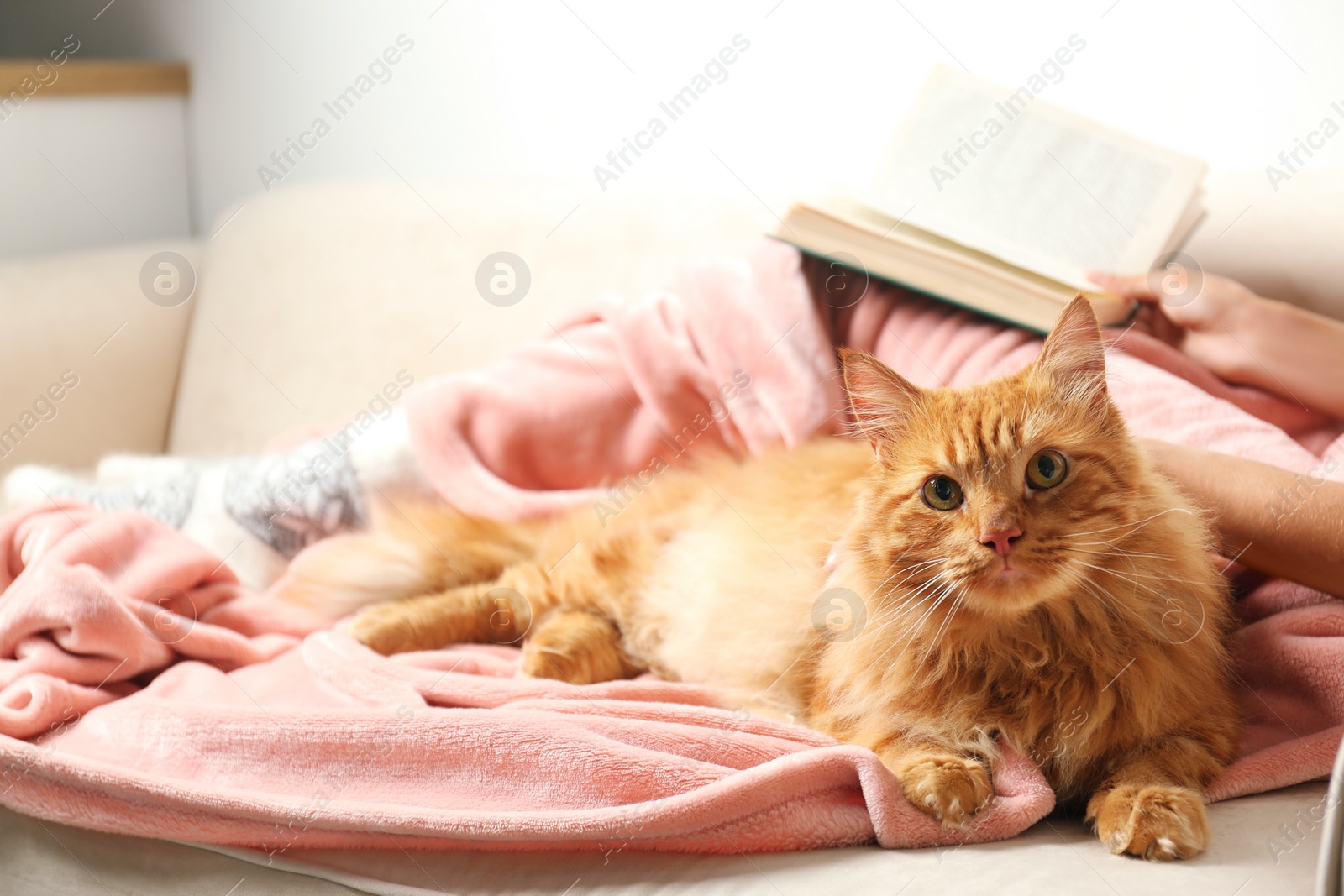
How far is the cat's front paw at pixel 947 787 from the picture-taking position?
41.9 inches

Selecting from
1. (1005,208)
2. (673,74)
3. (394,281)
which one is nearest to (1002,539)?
(1005,208)

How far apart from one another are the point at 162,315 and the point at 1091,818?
2267mm

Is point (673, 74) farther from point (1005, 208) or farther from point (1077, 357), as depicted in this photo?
point (1077, 357)

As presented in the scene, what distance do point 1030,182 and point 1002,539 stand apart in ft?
3.33

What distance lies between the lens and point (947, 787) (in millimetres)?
1067

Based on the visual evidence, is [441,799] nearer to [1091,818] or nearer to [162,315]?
[1091,818]

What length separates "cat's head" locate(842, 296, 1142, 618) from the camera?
1032mm

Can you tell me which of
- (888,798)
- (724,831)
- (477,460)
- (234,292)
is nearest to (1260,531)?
(888,798)

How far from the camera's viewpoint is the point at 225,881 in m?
1.20

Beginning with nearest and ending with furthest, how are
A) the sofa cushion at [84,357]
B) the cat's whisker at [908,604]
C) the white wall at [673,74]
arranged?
the cat's whisker at [908,604] → the white wall at [673,74] → the sofa cushion at [84,357]

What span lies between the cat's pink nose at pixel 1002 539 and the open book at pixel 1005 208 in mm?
651

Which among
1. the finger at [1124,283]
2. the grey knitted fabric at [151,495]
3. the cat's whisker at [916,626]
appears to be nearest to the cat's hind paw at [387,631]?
the grey knitted fabric at [151,495]

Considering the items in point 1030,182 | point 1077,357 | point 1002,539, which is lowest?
point 1002,539

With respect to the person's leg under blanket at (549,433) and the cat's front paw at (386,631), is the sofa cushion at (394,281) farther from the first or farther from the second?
the cat's front paw at (386,631)
